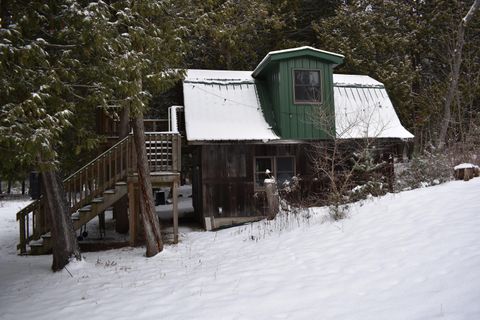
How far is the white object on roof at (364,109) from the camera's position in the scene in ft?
47.6

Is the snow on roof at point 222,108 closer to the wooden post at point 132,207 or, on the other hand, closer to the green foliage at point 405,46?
the wooden post at point 132,207

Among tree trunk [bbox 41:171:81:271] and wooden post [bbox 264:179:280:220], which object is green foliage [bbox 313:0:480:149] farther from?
tree trunk [bbox 41:171:81:271]

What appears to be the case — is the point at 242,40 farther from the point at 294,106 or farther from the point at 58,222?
the point at 58,222

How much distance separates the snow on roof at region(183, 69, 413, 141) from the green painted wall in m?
0.51

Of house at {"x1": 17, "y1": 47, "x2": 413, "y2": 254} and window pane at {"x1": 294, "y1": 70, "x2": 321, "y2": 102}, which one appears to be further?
window pane at {"x1": 294, "y1": 70, "x2": 321, "y2": 102}

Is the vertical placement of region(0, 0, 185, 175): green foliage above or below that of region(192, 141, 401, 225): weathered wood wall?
above

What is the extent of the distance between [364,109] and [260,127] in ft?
12.8

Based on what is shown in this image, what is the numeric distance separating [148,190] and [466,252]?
7058mm

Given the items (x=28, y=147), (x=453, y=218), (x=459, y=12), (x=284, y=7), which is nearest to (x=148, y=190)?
(x=28, y=147)

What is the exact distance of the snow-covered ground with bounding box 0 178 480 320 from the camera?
478 centimetres

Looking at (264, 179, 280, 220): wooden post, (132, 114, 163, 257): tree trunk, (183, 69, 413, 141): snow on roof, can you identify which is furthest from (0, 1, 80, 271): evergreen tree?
(183, 69, 413, 141): snow on roof

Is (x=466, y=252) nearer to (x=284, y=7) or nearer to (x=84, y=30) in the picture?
(x=84, y=30)

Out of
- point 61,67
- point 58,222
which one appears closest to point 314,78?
point 61,67

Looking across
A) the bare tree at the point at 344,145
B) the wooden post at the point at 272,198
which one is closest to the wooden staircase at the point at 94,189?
the wooden post at the point at 272,198
